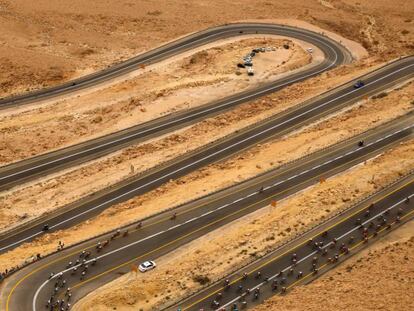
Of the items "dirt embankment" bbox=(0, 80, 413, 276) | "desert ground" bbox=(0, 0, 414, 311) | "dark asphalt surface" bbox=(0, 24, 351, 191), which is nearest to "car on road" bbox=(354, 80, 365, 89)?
"desert ground" bbox=(0, 0, 414, 311)

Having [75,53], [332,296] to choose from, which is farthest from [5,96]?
[332,296]

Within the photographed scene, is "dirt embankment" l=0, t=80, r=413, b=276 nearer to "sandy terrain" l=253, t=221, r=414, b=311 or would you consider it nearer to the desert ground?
the desert ground

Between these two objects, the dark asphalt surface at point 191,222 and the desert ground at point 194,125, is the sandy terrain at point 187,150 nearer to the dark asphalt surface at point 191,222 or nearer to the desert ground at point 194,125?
the desert ground at point 194,125

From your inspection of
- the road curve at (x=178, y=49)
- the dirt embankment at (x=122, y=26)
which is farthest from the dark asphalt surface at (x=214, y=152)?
the road curve at (x=178, y=49)

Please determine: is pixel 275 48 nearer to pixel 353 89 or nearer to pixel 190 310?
pixel 353 89

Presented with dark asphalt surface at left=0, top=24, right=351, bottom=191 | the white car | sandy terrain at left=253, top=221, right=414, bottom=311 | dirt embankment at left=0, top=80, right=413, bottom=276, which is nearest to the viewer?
sandy terrain at left=253, top=221, right=414, bottom=311

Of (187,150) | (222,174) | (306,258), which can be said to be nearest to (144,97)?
(187,150)

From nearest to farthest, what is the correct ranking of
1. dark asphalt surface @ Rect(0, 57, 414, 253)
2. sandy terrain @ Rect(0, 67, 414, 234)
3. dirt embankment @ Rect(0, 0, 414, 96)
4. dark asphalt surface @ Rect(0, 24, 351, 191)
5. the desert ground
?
the desert ground → dark asphalt surface @ Rect(0, 57, 414, 253) → sandy terrain @ Rect(0, 67, 414, 234) → dark asphalt surface @ Rect(0, 24, 351, 191) → dirt embankment @ Rect(0, 0, 414, 96)
